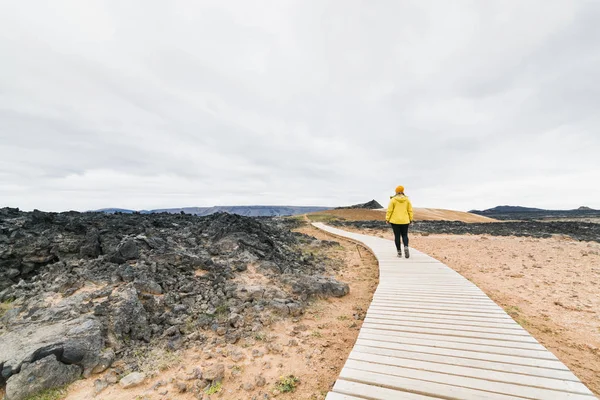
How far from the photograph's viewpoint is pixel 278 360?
514 cm

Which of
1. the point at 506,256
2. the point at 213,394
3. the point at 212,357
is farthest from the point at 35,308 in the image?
the point at 506,256

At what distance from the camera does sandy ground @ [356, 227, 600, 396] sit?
526cm

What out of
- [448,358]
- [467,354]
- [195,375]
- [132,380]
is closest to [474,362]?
[467,354]

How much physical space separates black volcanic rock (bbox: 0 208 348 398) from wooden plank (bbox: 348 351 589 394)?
3.13m

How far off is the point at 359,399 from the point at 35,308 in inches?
288

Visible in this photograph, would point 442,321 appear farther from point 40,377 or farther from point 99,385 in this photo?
point 40,377

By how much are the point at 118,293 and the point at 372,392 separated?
243 inches

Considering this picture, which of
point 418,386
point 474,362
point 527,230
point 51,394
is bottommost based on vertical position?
point 51,394

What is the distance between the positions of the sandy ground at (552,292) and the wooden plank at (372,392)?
130 inches

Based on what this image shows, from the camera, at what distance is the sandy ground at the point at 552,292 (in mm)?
5258

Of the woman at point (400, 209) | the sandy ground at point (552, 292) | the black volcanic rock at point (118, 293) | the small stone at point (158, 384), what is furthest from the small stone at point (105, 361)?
the woman at point (400, 209)

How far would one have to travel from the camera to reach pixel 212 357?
5.16 m

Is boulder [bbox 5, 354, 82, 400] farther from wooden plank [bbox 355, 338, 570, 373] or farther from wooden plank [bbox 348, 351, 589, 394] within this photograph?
wooden plank [bbox 355, 338, 570, 373]

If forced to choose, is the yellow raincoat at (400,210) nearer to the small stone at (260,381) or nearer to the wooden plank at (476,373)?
the wooden plank at (476,373)
